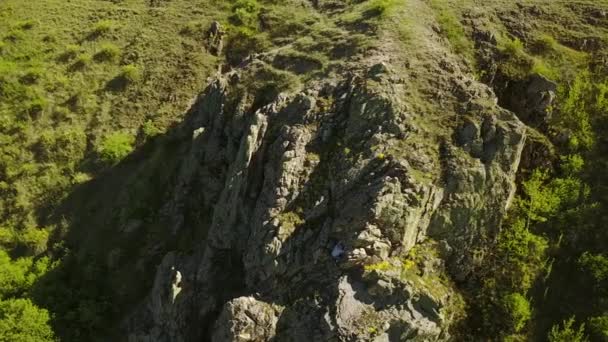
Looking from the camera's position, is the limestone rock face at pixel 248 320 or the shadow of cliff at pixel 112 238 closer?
the limestone rock face at pixel 248 320

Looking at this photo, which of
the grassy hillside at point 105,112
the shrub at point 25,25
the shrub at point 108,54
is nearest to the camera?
the grassy hillside at point 105,112

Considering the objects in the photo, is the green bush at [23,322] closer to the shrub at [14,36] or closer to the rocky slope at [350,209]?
the rocky slope at [350,209]

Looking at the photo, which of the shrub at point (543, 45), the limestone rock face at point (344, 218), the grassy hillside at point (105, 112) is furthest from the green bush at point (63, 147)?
the shrub at point (543, 45)

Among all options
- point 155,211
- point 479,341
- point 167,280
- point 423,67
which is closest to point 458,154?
point 423,67

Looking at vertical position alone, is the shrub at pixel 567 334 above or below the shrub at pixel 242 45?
below

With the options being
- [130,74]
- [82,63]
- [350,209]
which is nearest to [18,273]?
[130,74]

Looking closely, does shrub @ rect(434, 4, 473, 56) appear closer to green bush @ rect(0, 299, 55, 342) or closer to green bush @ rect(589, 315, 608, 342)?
green bush @ rect(589, 315, 608, 342)

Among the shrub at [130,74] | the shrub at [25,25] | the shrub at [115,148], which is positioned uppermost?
the shrub at [25,25]
